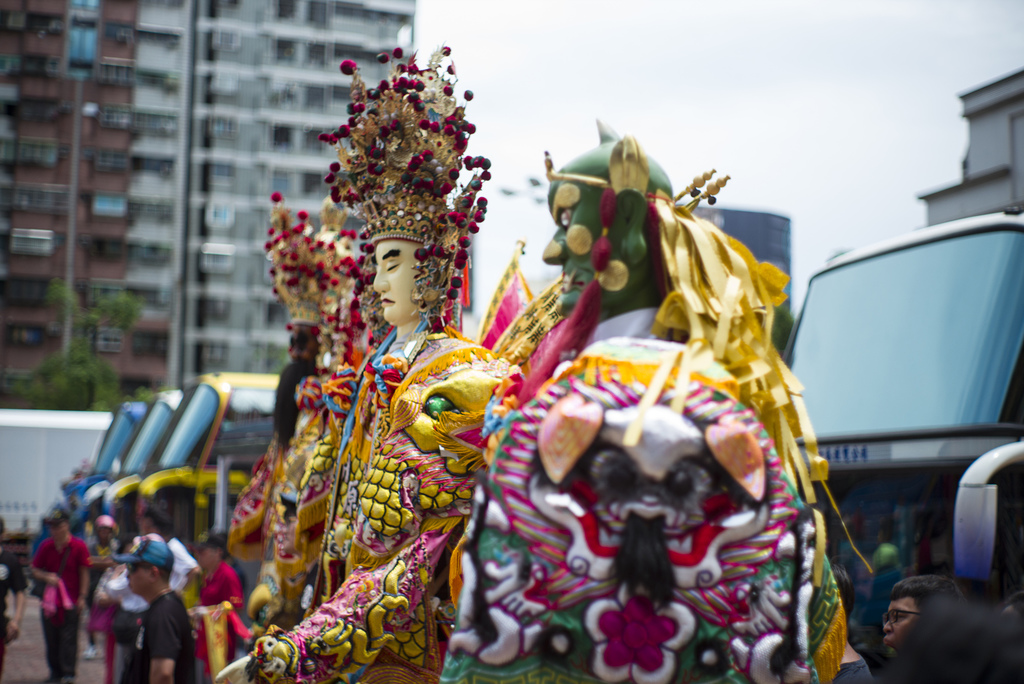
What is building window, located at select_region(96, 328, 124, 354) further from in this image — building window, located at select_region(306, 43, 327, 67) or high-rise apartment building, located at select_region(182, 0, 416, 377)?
building window, located at select_region(306, 43, 327, 67)

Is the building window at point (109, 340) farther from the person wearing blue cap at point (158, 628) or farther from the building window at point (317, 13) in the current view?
the person wearing blue cap at point (158, 628)

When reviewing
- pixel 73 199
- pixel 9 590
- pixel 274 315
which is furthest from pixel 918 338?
pixel 73 199

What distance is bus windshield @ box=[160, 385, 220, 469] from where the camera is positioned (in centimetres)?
1291

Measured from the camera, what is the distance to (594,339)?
2.17 metres

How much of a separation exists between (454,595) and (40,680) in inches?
355

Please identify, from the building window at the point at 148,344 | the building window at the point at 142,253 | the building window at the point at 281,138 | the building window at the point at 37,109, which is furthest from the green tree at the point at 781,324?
the building window at the point at 37,109

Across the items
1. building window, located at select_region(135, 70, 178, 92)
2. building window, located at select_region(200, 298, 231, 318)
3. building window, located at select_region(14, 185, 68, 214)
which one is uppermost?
building window, located at select_region(135, 70, 178, 92)

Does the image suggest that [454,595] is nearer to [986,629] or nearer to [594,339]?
[594,339]

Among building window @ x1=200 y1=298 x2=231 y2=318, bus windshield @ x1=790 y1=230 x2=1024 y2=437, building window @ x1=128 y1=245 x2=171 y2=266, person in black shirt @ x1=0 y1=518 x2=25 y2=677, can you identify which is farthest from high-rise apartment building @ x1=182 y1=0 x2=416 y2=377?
bus windshield @ x1=790 y1=230 x2=1024 y2=437

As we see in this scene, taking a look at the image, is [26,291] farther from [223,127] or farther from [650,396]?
[650,396]

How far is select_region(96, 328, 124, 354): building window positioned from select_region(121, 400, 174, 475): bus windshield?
25.3m

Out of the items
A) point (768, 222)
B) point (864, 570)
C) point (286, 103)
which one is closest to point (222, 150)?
point (286, 103)

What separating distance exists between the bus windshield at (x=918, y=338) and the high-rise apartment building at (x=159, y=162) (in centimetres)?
3497

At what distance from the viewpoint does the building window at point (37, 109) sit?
132ft
